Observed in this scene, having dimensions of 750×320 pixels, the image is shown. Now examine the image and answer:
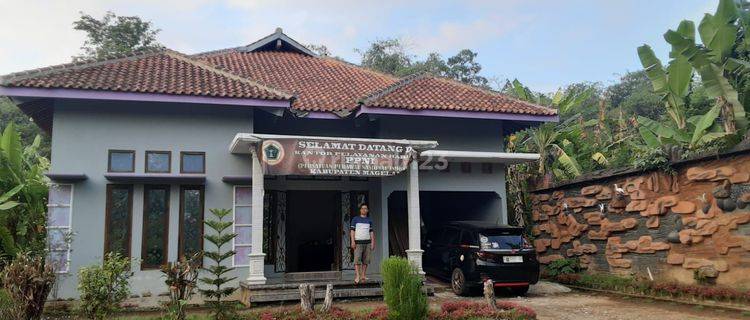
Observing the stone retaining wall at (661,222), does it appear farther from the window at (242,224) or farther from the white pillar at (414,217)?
the window at (242,224)

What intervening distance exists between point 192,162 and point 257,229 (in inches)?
87.5

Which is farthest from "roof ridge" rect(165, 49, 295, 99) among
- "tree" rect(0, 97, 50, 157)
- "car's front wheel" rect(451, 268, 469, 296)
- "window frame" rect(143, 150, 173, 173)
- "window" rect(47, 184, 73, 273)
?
"tree" rect(0, 97, 50, 157)

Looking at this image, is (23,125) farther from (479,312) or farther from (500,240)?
(479,312)

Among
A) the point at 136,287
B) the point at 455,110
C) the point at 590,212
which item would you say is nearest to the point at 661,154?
the point at 590,212

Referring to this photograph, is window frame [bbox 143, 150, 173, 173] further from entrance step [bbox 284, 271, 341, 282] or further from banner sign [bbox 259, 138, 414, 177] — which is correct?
entrance step [bbox 284, 271, 341, 282]

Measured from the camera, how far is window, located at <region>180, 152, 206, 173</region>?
11.4 meters

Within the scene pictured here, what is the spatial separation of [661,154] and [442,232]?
16.4 feet

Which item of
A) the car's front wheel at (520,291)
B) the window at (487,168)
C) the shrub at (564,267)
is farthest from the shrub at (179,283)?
the shrub at (564,267)

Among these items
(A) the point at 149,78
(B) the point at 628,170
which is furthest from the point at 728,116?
(A) the point at 149,78

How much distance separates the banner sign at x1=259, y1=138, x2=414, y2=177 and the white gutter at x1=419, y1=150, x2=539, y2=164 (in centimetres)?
109

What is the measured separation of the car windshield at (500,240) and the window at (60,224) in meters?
8.07

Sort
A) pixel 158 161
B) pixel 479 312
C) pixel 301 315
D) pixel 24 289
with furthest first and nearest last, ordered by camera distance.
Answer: pixel 158 161 < pixel 479 312 < pixel 301 315 < pixel 24 289

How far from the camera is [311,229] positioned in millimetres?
15484

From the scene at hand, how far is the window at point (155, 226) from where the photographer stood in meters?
11.0
